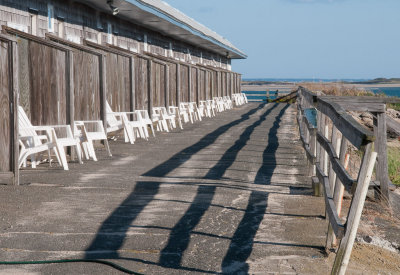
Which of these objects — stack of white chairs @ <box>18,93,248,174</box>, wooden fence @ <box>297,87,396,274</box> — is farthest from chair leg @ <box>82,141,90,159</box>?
wooden fence @ <box>297,87,396,274</box>

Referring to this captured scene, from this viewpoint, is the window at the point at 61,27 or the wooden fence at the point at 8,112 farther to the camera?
the window at the point at 61,27

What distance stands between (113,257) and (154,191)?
122 inches

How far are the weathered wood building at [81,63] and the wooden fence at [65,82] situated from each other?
1 centimetres

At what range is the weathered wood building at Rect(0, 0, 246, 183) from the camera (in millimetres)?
8852

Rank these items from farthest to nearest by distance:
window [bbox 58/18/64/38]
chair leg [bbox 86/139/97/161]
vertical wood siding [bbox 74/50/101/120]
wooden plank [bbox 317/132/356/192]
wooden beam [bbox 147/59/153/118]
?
wooden beam [bbox 147/59/153/118] → window [bbox 58/18/64/38] → vertical wood siding [bbox 74/50/101/120] → chair leg [bbox 86/139/97/161] → wooden plank [bbox 317/132/356/192]

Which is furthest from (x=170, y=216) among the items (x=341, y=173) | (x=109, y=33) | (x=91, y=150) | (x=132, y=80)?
(x=109, y=33)

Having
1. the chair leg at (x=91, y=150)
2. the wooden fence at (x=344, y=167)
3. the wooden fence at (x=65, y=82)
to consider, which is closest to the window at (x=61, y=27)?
the wooden fence at (x=65, y=82)

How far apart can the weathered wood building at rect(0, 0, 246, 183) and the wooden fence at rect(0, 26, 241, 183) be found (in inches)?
0.5

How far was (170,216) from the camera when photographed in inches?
264

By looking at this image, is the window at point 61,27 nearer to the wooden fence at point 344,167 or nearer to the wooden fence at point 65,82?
the wooden fence at point 65,82

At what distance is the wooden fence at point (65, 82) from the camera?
8.82 m

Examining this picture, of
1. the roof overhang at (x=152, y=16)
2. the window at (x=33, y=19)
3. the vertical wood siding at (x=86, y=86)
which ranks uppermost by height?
the roof overhang at (x=152, y=16)

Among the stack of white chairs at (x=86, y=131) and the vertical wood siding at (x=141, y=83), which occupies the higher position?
the vertical wood siding at (x=141, y=83)

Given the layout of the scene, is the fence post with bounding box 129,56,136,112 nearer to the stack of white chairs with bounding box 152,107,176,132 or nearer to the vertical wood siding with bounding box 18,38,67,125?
the stack of white chairs with bounding box 152,107,176,132
